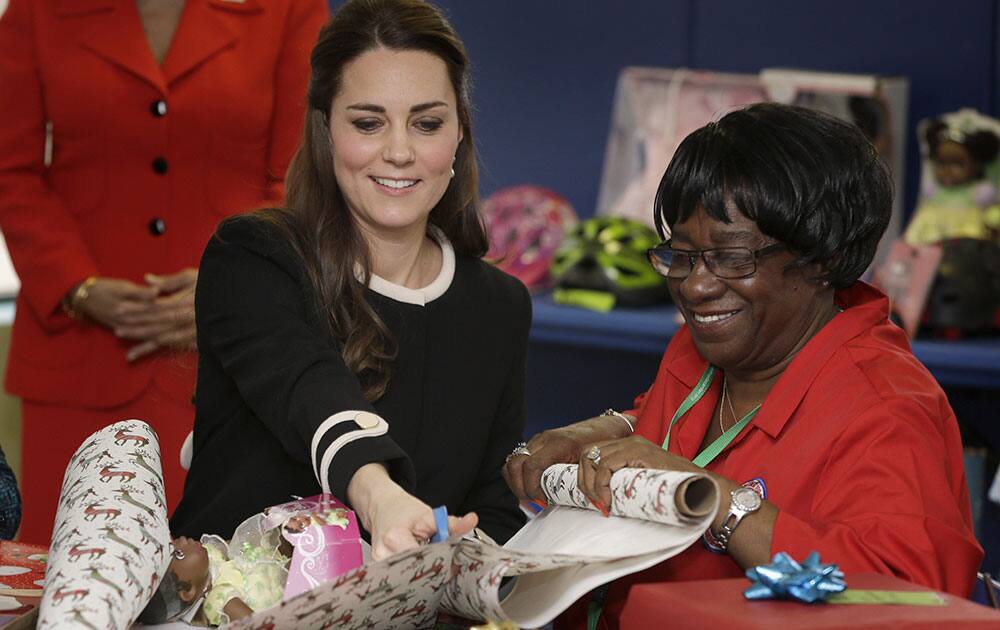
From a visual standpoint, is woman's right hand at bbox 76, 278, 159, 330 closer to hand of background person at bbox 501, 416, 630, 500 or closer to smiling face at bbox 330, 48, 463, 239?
smiling face at bbox 330, 48, 463, 239

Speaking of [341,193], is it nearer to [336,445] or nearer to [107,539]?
[336,445]

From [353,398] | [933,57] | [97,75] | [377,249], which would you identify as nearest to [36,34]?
[97,75]

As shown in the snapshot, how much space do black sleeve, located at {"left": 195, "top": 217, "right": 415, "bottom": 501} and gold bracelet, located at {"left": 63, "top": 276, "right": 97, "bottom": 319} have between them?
2.81 ft

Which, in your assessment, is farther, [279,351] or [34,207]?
[34,207]

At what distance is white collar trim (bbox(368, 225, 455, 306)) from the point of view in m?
2.24

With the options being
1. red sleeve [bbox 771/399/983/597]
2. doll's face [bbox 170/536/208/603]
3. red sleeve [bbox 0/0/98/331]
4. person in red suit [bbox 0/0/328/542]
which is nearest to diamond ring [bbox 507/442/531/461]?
red sleeve [bbox 771/399/983/597]

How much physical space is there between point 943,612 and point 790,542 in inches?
12.4

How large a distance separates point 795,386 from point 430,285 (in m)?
0.64

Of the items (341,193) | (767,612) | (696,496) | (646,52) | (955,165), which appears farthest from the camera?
(646,52)

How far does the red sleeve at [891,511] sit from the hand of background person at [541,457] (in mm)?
391

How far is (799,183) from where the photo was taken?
1.89 meters

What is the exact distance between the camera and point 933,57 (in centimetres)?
442

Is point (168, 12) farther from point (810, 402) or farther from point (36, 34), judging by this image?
point (810, 402)

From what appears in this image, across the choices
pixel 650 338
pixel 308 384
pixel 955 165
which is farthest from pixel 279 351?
pixel 955 165
